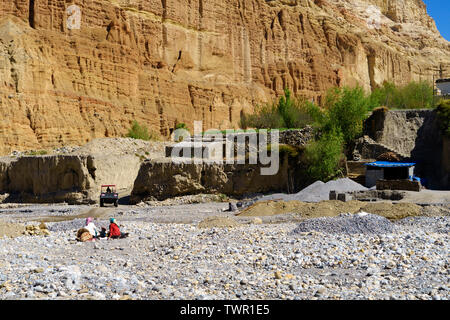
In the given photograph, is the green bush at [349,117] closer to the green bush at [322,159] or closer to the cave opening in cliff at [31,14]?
the green bush at [322,159]

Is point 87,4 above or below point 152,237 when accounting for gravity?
above

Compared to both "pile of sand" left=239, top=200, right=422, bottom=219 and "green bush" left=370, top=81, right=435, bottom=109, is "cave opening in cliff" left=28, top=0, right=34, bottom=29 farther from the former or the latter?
"pile of sand" left=239, top=200, right=422, bottom=219

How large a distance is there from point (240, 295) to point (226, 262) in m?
3.04

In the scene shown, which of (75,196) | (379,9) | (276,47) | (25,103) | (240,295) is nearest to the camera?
(240,295)

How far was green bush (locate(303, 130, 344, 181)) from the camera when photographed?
31266mm

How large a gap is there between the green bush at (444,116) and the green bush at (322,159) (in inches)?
288

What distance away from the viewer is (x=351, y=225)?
53.8 feet

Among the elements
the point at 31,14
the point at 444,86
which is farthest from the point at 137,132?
the point at 444,86

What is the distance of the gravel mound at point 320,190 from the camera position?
2741 centimetres

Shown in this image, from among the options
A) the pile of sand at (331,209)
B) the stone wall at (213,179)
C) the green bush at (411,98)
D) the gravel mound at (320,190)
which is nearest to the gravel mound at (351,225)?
the pile of sand at (331,209)

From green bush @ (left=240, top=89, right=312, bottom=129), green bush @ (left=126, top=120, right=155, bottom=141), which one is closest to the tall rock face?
green bush @ (left=126, top=120, right=155, bottom=141)

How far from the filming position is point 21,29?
5225 centimetres
